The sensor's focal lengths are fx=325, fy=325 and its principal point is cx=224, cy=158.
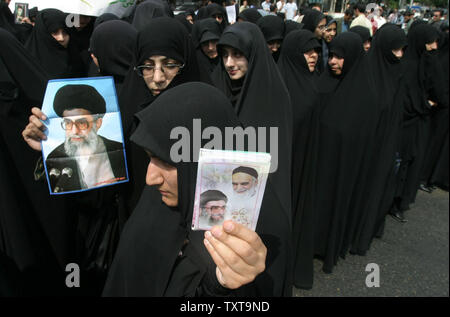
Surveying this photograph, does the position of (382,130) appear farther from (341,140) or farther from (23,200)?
(23,200)

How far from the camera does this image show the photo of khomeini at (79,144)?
54.2 inches

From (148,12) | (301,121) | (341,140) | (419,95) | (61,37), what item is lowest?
(341,140)

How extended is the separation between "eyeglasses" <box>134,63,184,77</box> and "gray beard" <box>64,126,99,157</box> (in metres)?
0.66

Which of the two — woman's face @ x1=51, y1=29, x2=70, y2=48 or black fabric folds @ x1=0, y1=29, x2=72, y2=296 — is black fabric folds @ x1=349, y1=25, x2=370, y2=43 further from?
black fabric folds @ x1=0, y1=29, x2=72, y2=296

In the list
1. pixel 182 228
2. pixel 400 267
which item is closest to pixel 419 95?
pixel 400 267

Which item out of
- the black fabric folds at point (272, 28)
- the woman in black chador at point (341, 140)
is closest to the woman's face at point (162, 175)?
the woman in black chador at point (341, 140)

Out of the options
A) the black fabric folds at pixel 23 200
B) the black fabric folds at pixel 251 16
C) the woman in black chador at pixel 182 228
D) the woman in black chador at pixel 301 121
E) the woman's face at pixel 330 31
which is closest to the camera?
the woman in black chador at pixel 182 228

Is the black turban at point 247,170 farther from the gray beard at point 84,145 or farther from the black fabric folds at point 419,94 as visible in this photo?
the black fabric folds at point 419,94

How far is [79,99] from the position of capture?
138cm

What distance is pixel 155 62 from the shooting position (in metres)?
1.92

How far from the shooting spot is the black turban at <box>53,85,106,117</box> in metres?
1.37

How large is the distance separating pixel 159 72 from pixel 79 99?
0.62 metres

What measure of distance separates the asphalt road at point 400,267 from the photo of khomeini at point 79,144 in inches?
86.2
